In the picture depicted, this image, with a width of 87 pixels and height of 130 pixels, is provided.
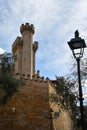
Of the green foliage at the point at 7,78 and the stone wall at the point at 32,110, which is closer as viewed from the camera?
the green foliage at the point at 7,78

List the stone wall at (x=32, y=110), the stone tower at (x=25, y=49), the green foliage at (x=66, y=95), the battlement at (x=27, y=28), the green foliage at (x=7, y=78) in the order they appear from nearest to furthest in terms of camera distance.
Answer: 1. the green foliage at (x=7, y=78)
2. the green foliage at (x=66, y=95)
3. the stone wall at (x=32, y=110)
4. the stone tower at (x=25, y=49)
5. the battlement at (x=27, y=28)

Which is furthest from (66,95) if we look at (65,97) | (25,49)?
(25,49)

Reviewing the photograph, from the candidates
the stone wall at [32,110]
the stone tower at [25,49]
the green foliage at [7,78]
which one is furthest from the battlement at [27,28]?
the green foliage at [7,78]

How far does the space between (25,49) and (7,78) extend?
30.1 meters

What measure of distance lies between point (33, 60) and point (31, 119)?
26.1 meters

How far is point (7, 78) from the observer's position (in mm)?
26031

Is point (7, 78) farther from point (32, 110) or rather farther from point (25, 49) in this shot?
point (25, 49)

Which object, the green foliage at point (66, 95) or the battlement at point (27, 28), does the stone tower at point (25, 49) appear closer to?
the battlement at point (27, 28)

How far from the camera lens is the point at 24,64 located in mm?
54594

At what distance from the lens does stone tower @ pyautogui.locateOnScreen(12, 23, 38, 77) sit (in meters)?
54.6

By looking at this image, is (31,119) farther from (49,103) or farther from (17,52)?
(17,52)

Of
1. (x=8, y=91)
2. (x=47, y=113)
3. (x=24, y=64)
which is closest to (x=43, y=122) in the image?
(x=47, y=113)

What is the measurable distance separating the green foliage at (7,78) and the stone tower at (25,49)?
26.4 meters

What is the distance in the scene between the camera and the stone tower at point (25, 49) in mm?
54594
